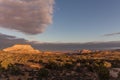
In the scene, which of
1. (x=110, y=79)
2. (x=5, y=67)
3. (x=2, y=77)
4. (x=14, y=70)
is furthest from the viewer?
(x=5, y=67)

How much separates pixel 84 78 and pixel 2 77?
1175cm

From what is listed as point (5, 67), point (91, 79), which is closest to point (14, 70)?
point (5, 67)

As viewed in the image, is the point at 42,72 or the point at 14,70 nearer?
the point at 42,72

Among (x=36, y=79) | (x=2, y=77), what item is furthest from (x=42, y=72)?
(x=2, y=77)

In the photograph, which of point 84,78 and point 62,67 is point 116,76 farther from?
point 62,67

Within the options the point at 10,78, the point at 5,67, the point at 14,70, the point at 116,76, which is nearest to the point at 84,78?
the point at 116,76

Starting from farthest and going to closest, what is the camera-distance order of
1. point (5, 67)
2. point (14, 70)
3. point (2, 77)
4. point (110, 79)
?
point (5, 67)
point (14, 70)
point (2, 77)
point (110, 79)

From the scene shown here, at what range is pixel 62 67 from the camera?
167ft

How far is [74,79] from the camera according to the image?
35938 mm

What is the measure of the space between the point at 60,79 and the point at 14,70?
469 inches

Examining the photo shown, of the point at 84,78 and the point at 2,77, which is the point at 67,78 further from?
the point at 2,77

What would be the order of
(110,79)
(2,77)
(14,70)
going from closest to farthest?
(110,79) → (2,77) → (14,70)

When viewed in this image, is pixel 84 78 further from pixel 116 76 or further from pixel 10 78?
pixel 10 78

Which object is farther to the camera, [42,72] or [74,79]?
[42,72]
